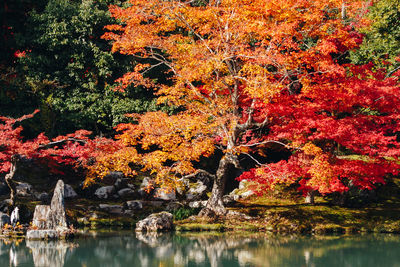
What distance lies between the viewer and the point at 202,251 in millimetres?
9578

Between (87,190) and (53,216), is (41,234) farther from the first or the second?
(87,190)

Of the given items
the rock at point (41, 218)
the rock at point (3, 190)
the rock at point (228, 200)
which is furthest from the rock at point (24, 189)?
the rock at point (228, 200)

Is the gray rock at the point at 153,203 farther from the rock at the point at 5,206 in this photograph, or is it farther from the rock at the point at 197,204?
the rock at the point at 5,206

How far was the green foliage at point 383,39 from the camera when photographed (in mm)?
16750

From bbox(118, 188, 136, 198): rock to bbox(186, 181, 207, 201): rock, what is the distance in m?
2.33

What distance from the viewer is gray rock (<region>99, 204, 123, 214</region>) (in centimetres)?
1527

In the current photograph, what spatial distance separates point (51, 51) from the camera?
19.1 m

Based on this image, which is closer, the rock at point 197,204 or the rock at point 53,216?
the rock at point 53,216

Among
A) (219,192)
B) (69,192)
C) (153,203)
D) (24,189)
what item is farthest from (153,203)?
(24,189)

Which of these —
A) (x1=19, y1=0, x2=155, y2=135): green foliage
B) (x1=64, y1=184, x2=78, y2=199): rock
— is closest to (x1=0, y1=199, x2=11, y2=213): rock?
(x1=64, y1=184, x2=78, y2=199): rock

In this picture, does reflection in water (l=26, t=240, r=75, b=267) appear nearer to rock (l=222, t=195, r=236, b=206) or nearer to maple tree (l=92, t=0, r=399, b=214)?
maple tree (l=92, t=0, r=399, b=214)

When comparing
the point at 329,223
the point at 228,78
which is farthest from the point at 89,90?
the point at 329,223

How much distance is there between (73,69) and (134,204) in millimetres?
7367

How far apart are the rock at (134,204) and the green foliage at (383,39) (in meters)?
11.1
